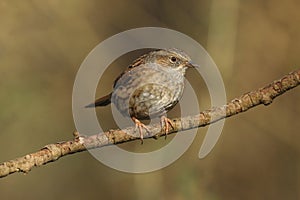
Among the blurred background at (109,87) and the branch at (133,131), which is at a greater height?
the blurred background at (109,87)

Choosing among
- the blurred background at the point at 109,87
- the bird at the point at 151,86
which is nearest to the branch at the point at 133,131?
the bird at the point at 151,86

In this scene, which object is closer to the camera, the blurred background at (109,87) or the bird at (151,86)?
the bird at (151,86)

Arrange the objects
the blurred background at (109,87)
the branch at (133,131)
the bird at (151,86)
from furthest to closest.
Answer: the blurred background at (109,87), the bird at (151,86), the branch at (133,131)

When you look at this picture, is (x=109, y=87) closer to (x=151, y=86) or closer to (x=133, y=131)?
(x=151, y=86)

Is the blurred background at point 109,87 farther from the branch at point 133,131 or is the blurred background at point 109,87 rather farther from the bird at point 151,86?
the branch at point 133,131

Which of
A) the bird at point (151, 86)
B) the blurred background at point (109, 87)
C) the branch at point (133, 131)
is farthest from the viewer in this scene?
the blurred background at point (109, 87)

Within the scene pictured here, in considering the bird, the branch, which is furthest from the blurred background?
the branch

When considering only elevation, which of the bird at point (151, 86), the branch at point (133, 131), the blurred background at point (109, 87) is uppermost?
the blurred background at point (109, 87)
